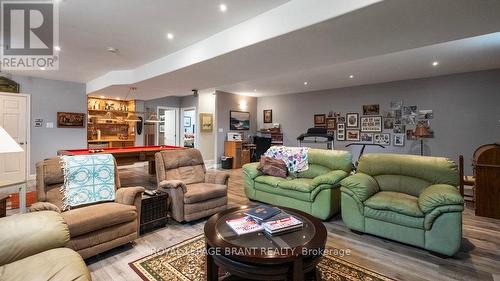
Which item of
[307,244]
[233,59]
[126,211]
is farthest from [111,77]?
[307,244]

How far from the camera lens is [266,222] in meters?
1.91

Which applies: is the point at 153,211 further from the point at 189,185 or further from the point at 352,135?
the point at 352,135

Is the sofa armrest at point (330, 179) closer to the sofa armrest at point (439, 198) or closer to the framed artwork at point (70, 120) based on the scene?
the sofa armrest at point (439, 198)

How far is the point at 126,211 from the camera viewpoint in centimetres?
238

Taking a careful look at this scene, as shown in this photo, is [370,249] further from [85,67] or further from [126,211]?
[85,67]

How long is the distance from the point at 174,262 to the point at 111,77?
4649 millimetres

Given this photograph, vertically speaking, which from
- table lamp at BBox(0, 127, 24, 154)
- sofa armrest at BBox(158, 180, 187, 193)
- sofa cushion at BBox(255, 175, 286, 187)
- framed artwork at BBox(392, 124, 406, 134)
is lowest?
sofa cushion at BBox(255, 175, 286, 187)

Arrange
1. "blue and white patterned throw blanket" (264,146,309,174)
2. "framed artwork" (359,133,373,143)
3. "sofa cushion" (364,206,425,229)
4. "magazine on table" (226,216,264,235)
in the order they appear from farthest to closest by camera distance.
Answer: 1. "framed artwork" (359,133,373,143)
2. "blue and white patterned throw blanket" (264,146,309,174)
3. "sofa cushion" (364,206,425,229)
4. "magazine on table" (226,216,264,235)

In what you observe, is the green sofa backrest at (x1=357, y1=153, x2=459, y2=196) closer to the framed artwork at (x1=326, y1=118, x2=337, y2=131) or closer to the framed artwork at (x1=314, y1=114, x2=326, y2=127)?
the framed artwork at (x1=326, y1=118, x2=337, y2=131)

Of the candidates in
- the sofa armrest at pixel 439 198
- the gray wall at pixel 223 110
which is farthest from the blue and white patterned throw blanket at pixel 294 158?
the gray wall at pixel 223 110

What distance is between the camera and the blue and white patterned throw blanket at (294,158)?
13.0 feet

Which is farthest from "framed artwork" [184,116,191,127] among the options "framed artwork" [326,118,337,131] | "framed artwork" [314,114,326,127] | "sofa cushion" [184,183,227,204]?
"sofa cushion" [184,183,227,204]

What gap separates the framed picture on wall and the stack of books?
19.8ft

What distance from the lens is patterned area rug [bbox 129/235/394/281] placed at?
6.50ft
